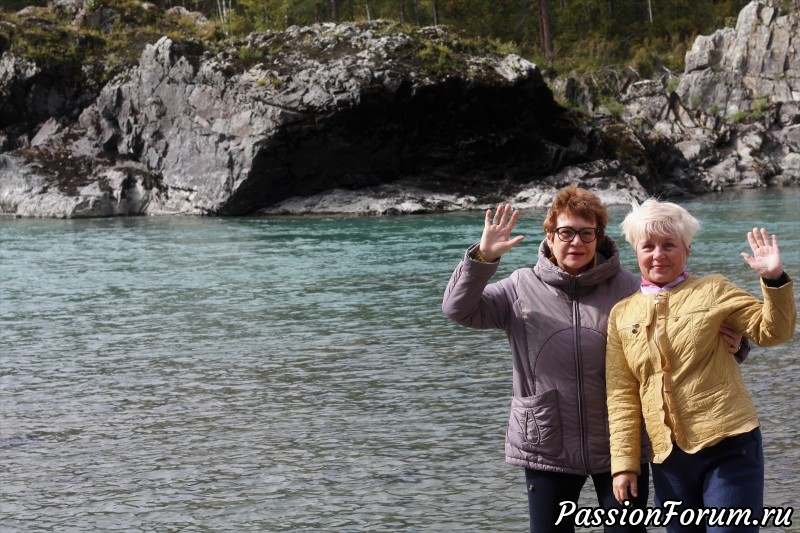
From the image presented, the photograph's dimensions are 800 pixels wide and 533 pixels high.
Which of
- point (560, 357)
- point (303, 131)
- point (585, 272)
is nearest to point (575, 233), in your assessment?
point (585, 272)

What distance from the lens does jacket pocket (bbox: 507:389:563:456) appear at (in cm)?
392

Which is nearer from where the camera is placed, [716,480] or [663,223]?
[716,480]

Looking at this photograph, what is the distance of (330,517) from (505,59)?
1148 inches

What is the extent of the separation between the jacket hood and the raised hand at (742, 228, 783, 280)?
530mm

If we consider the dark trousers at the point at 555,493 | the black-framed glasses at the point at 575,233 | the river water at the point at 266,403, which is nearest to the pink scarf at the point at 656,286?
the black-framed glasses at the point at 575,233

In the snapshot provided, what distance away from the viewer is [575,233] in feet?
12.9

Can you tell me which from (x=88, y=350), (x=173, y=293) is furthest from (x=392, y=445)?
(x=173, y=293)

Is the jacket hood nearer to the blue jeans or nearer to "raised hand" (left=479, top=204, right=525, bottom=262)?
"raised hand" (left=479, top=204, right=525, bottom=262)

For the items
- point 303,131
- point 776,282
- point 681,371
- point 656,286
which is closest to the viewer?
point 776,282

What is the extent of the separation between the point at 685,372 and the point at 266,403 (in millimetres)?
5030

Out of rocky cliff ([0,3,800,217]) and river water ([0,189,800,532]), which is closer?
river water ([0,189,800,532])

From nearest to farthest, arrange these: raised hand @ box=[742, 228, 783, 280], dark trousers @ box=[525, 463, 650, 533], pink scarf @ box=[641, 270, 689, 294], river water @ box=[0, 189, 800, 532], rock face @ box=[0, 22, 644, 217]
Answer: raised hand @ box=[742, 228, 783, 280], pink scarf @ box=[641, 270, 689, 294], dark trousers @ box=[525, 463, 650, 533], river water @ box=[0, 189, 800, 532], rock face @ box=[0, 22, 644, 217]

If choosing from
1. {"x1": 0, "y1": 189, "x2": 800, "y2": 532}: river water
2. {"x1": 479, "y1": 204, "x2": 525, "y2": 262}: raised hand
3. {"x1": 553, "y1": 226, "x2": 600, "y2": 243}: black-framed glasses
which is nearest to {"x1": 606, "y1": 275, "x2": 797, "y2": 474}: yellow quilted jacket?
{"x1": 553, "y1": 226, "x2": 600, "y2": 243}: black-framed glasses

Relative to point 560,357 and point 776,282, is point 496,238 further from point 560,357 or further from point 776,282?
point 776,282
